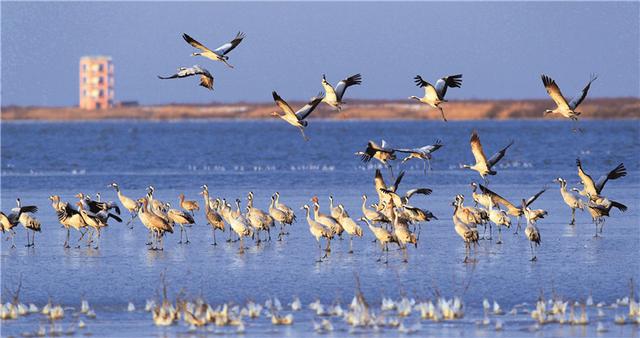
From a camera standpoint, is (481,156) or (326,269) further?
(481,156)

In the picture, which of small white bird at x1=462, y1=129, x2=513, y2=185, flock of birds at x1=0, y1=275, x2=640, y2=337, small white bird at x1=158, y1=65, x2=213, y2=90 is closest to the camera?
flock of birds at x1=0, y1=275, x2=640, y2=337

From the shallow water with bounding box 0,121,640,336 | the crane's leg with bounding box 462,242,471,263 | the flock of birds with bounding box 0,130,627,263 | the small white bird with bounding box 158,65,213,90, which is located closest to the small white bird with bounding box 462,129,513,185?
the flock of birds with bounding box 0,130,627,263

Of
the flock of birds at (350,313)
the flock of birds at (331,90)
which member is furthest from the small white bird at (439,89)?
the flock of birds at (350,313)

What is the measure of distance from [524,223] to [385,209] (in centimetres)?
318

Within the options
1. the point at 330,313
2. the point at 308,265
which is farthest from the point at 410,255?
the point at 330,313

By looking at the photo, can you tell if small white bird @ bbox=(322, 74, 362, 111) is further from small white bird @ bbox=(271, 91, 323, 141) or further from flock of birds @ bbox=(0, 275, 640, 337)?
flock of birds @ bbox=(0, 275, 640, 337)

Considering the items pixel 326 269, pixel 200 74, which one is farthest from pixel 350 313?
pixel 200 74

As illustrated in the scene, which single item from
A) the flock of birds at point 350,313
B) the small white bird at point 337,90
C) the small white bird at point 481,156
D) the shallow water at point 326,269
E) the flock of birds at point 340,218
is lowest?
the flock of birds at point 350,313

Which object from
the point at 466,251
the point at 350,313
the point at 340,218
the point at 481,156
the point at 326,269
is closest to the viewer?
the point at 350,313

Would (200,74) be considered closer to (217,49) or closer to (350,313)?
(217,49)

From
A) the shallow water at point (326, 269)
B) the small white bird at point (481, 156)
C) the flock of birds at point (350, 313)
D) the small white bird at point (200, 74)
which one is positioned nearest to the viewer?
the flock of birds at point (350, 313)

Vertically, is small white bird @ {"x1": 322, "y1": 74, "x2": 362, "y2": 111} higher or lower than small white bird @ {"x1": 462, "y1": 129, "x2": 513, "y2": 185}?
higher

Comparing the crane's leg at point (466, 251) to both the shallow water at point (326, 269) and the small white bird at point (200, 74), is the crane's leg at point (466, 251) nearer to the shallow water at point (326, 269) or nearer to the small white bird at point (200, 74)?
the shallow water at point (326, 269)

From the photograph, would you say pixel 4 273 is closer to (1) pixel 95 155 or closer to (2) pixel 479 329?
(2) pixel 479 329
